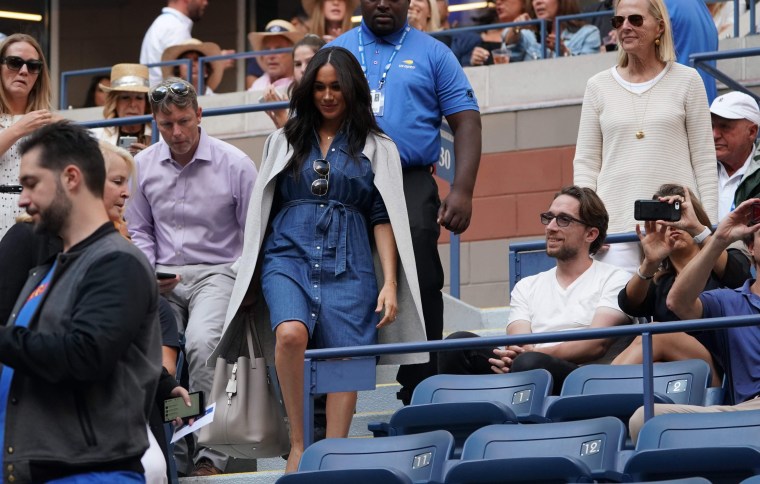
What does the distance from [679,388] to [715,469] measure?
3.32 feet

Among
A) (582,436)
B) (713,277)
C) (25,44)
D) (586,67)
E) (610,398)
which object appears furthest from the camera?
(586,67)

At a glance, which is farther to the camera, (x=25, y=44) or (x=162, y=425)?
(x=25, y=44)

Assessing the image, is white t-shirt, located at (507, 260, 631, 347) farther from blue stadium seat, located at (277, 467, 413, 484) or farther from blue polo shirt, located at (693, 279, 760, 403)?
blue stadium seat, located at (277, 467, 413, 484)

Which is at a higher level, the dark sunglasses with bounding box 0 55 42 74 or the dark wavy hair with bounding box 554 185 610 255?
the dark sunglasses with bounding box 0 55 42 74

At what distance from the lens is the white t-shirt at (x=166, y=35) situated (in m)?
13.6

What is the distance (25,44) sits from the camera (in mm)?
8078

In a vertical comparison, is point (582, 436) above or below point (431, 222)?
below

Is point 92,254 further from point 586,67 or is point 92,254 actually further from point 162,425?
point 586,67

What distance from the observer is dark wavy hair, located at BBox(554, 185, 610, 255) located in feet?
23.9

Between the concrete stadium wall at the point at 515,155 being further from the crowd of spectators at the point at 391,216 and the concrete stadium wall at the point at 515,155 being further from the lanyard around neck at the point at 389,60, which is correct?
the lanyard around neck at the point at 389,60

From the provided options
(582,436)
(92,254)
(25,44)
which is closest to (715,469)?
(582,436)

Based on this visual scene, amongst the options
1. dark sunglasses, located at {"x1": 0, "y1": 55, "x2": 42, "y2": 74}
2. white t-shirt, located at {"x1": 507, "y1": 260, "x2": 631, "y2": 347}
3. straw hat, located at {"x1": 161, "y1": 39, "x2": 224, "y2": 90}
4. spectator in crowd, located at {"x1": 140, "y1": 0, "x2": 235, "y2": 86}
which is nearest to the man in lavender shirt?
dark sunglasses, located at {"x1": 0, "y1": 55, "x2": 42, "y2": 74}

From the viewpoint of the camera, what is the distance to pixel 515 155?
1195cm

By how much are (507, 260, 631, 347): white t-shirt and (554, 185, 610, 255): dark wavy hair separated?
10 centimetres
